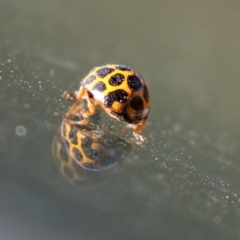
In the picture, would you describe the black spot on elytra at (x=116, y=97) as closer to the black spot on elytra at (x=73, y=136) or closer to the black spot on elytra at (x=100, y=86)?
the black spot on elytra at (x=100, y=86)

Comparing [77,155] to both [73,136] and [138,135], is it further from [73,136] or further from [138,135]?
[138,135]

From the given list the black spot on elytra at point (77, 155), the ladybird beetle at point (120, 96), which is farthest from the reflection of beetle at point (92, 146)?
the ladybird beetle at point (120, 96)

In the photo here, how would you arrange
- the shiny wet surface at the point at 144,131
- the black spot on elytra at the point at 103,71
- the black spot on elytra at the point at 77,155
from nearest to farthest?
the shiny wet surface at the point at 144,131 < the black spot on elytra at the point at 77,155 < the black spot on elytra at the point at 103,71

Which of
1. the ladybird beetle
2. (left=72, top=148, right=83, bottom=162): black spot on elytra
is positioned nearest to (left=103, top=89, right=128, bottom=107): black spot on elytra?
the ladybird beetle

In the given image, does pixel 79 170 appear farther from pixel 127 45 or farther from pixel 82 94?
pixel 127 45

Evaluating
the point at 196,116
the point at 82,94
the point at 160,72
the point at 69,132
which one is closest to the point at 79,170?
the point at 69,132

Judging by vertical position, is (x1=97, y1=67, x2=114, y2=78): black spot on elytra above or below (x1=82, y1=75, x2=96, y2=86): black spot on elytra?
above

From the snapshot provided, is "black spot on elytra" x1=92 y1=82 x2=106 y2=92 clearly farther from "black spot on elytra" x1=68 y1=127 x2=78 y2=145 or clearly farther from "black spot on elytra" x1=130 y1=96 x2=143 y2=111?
"black spot on elytra" x1=68 y1=127 x2=78 y2=145
